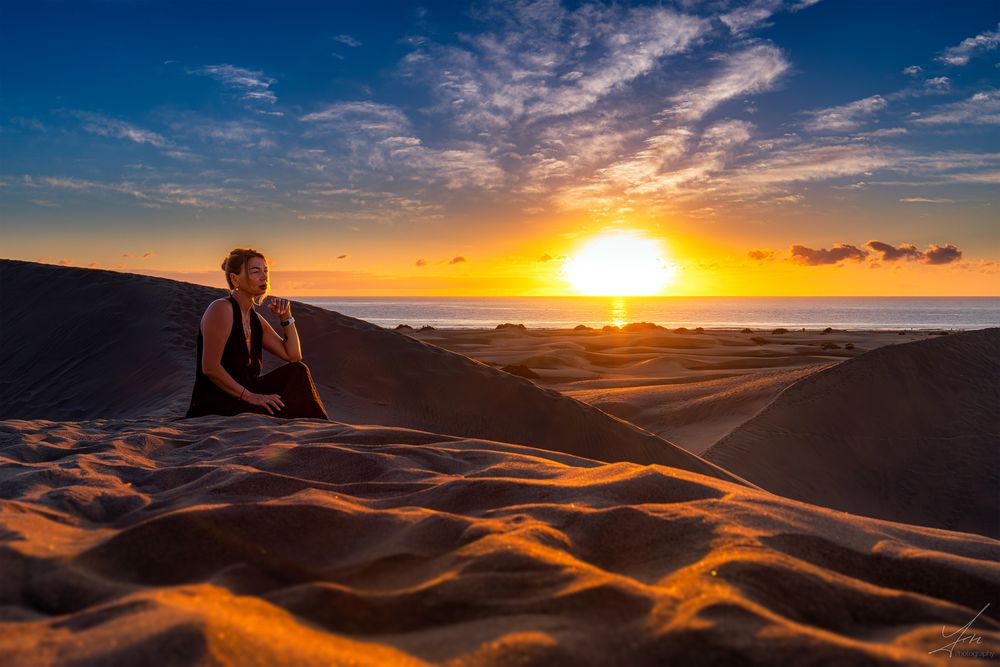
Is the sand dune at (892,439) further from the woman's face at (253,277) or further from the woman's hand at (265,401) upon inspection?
the woman's face at (253,277)

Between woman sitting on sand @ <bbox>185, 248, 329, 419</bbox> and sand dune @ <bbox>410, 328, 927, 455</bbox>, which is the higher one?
woman sitting on sand @ <bbox>185, 248, 329, 419</bbox>

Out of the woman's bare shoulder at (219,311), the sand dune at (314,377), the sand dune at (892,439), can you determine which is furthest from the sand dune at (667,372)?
the woman's bare shoulder at (219,311)

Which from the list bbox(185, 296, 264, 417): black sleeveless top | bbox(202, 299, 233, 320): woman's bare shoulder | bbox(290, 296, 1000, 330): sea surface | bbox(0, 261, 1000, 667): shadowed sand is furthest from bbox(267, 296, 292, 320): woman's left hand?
bbox(290, 296, 1000, 330): sea surface

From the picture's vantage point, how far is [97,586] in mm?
1392

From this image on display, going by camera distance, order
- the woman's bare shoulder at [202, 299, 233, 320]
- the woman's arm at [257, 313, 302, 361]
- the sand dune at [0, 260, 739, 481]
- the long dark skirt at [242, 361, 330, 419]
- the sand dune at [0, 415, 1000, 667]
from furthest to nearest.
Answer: the sand dune at [0, 260, 739, 481]
the woman's arm at [257, 313, 302, 361]
the long dark skirt at [242, 361, 330, 419]
the woman's bare shoulder at [202, 299, 233, 320]
the sand dune at [0, 415, 1000, 667]

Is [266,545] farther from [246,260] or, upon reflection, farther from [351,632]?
[246,260]

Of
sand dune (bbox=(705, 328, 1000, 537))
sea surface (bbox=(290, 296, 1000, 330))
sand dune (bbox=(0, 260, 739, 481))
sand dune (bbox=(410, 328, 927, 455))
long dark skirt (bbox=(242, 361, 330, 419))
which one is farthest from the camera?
sea surface (bbox=(290, 296, 1000, 330))

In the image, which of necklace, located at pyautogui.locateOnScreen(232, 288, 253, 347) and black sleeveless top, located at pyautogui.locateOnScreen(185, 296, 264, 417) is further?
necklace, located at pyautogui.locateOnScreen(232, 288, 253, 347)

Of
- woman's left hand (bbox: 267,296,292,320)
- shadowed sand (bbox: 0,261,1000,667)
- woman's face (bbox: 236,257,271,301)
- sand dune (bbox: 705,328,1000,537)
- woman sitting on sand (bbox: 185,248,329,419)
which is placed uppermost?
woman's face (bbox: 236,257,271,301)

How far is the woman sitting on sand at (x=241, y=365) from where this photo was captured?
422 cm

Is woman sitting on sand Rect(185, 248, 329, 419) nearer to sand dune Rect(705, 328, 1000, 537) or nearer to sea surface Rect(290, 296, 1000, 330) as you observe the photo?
sand dune Rect(705, 328, 1000, 537)

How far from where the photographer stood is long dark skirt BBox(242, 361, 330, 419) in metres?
4.34

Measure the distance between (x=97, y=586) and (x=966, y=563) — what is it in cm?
214

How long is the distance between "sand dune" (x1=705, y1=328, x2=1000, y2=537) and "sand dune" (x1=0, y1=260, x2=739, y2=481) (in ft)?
4.13
